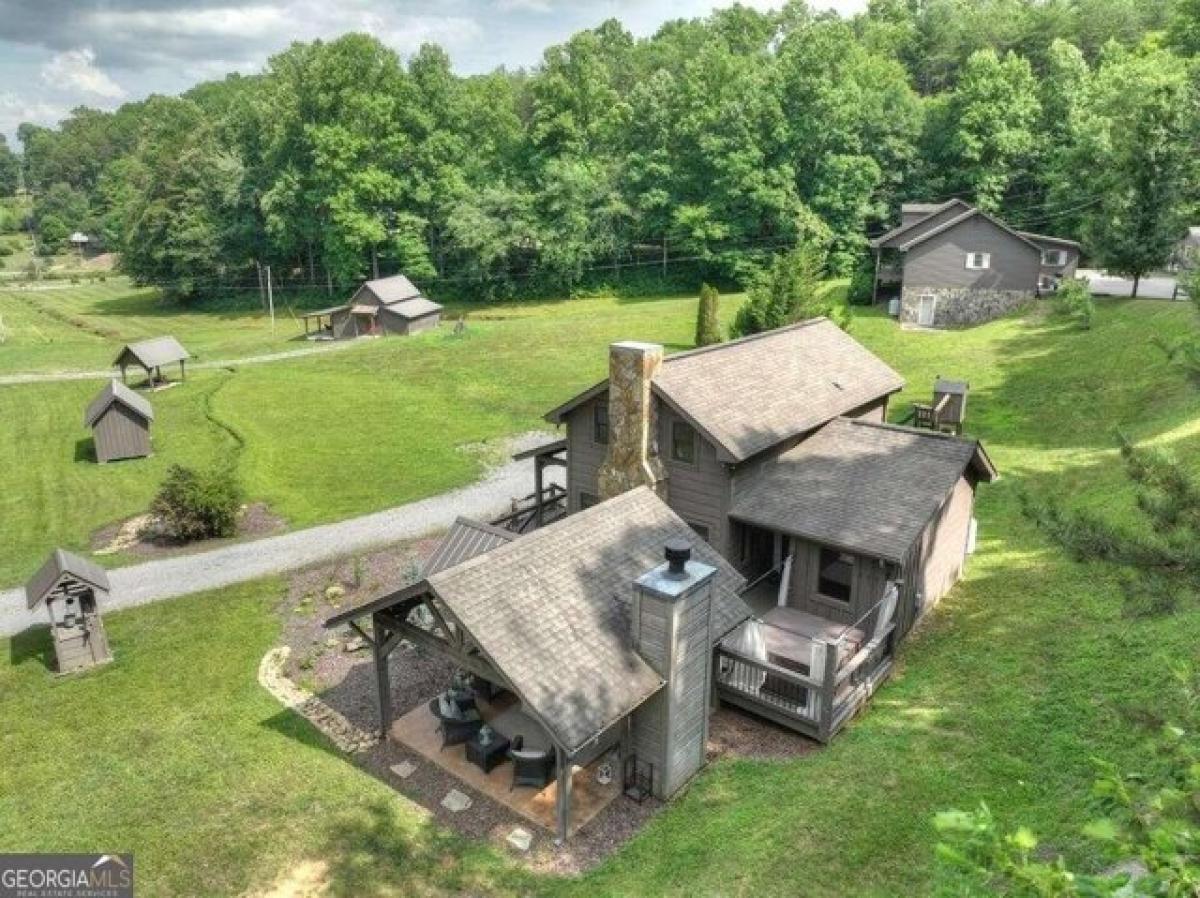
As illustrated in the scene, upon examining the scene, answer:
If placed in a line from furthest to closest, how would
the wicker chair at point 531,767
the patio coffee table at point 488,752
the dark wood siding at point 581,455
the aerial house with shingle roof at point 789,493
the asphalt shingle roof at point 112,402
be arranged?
the asphalt shingle roof at point 112,402
the dark wood siding at point 581,455
the aerial house with shingle roof at point 789,493
the patio coffee table at point 488,752
the wicker chair at point 531,767

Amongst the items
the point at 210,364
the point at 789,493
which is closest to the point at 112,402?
the point at 210,364

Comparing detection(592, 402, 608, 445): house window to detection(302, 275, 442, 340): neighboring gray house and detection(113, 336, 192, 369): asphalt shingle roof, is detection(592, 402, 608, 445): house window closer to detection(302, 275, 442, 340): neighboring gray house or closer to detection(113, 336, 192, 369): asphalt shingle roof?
detection(113, 336, 192, 369): asphalt shingle roof

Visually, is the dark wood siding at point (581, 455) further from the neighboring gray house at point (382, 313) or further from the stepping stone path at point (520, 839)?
the neighboring gray house at point (382, 313)

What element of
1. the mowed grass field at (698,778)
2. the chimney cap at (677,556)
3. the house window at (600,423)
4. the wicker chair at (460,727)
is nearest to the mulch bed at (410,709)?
the mowed grass field at (698,778)

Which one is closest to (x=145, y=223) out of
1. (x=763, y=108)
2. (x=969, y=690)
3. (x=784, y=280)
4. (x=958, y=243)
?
(x=763, y=108)

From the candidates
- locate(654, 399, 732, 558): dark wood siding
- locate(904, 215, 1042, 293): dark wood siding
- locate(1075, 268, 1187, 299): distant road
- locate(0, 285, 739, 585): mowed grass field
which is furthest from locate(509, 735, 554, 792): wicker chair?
locate(1075, 268, 1187, 299): distant road

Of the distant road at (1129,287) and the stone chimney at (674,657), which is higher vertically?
the distant road at (1129,287)

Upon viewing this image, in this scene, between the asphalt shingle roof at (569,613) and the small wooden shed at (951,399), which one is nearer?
the asphalt shingle roof at (569,613)

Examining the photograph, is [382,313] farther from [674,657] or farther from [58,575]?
[674,657]
